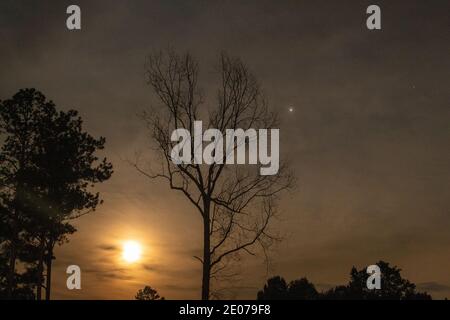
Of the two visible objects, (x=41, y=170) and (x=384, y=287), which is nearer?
(x=41, y=170)

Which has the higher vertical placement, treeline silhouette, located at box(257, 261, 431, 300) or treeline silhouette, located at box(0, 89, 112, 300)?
treeline silhouette, located at box(0, 89, 112, 300)

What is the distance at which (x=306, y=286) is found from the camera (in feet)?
284

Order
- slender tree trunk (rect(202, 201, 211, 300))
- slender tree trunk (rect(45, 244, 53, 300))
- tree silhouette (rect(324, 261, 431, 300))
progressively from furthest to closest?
1. tree silhouette (rect(324, 261, 431, 300))
2. slender tree trunk (rect(45, 244, 53, 300))
3. slender tree trunk (rect(202, 201, 211, 300))

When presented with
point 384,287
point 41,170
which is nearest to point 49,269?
point 41,170

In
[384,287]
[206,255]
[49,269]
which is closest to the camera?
[206,255]

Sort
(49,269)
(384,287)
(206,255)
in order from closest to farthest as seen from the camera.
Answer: (206,255) < (49,269) < (384,287)

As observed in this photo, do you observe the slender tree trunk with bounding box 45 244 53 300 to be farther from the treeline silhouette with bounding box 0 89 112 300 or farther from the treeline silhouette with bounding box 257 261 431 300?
the treeline silhouette with bounding box 257 261 431 300

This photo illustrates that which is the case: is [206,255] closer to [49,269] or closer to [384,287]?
[49,269]

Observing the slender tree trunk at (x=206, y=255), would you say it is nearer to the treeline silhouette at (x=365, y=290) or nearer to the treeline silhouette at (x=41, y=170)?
the treeline silhouette at (x=41, y=170)

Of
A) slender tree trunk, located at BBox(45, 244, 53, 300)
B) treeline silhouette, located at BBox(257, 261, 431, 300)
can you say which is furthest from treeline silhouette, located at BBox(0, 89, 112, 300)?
treeline silhouette, located at BBox(257, 261, 431, 300)

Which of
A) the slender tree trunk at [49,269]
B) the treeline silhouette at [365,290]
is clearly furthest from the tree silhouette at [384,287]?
the slender tree trunk at [49,269]

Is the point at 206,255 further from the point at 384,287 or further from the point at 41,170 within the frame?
the point at 384,287
